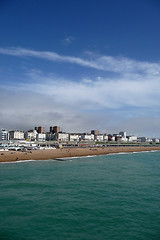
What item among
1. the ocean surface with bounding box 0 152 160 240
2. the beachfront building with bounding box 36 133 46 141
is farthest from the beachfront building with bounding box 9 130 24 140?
the ocean surface with bounding box 0 152 160 240

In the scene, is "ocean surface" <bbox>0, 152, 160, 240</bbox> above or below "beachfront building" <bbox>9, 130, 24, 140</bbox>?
below

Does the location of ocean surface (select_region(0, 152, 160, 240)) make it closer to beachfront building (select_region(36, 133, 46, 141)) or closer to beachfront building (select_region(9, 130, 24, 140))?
beachfront building (select_region(9, 130, 24, 140))

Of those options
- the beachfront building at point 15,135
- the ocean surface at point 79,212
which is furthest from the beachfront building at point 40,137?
the ocean surface at point 79,212

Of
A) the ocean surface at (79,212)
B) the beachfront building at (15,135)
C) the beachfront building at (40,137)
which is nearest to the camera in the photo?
the ocean surface at (79,212)

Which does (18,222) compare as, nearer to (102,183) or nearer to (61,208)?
(61,208)

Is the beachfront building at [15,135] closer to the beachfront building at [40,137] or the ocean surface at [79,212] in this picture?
the beachfront building at [40,137]

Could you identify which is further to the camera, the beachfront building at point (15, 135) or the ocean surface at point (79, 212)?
the beachfront building at point (15, 135)

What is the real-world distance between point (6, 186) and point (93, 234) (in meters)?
15.5

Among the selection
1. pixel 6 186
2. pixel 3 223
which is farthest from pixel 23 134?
pixel 3 223

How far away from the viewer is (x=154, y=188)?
75.5 ft

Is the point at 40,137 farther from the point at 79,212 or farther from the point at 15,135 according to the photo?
the point at 79,212

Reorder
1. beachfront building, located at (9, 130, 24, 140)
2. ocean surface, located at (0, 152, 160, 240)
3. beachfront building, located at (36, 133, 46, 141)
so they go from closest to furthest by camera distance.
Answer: ocean surface, located at (0, 152, 160, 240)
beachfront building, located at (9, 130, 24, 140)
beachfront building, located at (36, 133, 46, 141)

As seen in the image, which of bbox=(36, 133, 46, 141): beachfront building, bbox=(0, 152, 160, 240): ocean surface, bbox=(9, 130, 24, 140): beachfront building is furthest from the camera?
bbox=(36, 133, 46, 141): beachfront building

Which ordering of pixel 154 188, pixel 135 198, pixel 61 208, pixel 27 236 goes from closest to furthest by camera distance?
1. pixel 27 236
2. pixel 61 208
3. pixel 135 198
4. pixel 154 188
